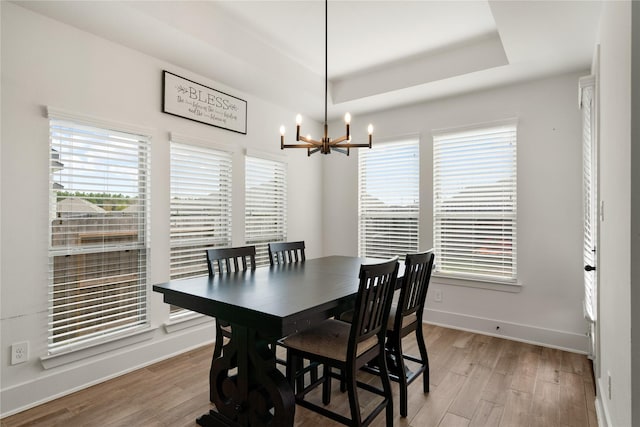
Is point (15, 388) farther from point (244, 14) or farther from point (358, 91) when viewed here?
point (358, 91)

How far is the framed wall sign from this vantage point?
10.4ft

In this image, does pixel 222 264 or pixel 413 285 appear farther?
pixel 222 264

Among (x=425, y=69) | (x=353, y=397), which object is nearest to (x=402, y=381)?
(x=353, y=397)

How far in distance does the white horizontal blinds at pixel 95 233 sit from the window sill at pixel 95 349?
48 mm

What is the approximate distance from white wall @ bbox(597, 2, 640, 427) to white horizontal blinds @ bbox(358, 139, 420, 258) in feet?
7.35

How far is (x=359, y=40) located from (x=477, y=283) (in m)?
2.81

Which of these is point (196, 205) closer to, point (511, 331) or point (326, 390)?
point (326, 390)

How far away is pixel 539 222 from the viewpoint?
3.51 metres

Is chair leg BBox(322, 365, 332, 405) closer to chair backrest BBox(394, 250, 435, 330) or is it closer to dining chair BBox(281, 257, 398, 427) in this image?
dining chair BBox(281, 257, 398, 427)

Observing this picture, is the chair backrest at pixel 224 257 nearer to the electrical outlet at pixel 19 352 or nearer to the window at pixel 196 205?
the window at pixel 196 205

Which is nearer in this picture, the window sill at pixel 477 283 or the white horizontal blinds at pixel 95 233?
the white horizontal blinds at pixel 95 233

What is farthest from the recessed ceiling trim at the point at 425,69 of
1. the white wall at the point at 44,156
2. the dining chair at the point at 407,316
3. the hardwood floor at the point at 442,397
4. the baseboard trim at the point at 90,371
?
the baseboard trim at the point at 90,371

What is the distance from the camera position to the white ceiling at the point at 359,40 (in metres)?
2.47

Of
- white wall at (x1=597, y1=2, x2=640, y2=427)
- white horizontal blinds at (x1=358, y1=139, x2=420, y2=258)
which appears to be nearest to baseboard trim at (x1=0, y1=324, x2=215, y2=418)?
white horizontal blinds at (x1=358, y1=139, x2=420, y2=258)
